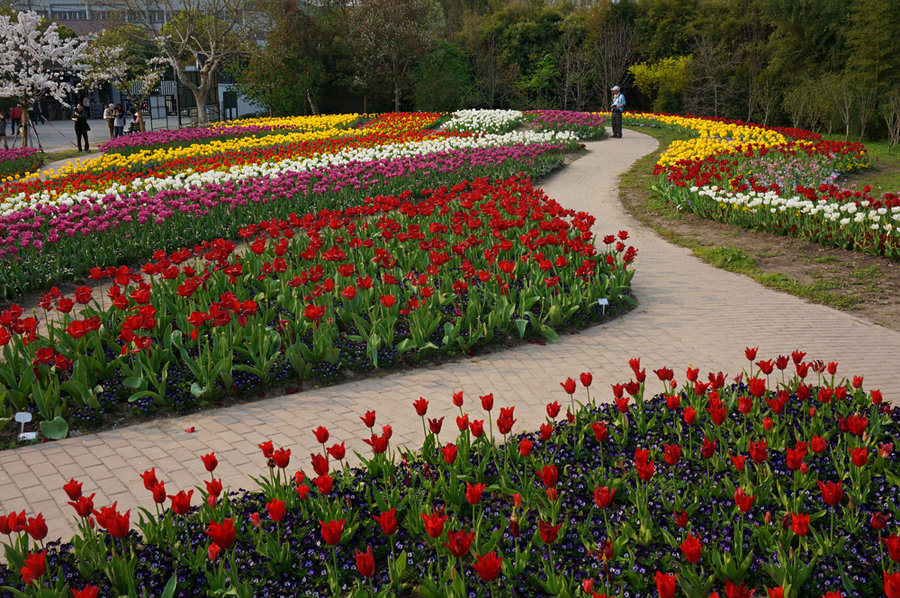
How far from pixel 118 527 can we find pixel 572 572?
5.80 ft

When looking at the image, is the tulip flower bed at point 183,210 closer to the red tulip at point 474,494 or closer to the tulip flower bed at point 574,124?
the red tulip at point 474,494

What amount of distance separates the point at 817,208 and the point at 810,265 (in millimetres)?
1151

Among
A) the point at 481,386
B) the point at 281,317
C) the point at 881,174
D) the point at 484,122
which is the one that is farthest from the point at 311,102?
the point at 481,386

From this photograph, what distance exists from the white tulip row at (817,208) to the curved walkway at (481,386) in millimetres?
1914

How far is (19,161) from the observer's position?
1861cm

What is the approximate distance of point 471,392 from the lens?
5.21 metres

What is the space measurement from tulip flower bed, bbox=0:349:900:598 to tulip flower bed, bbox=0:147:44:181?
15868mm

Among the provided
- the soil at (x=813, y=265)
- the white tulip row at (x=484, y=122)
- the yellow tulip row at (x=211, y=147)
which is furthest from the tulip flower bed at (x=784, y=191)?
the yellow tulip row at (x=211, y=147)

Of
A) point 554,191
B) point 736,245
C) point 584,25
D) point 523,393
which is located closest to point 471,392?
point 523,393

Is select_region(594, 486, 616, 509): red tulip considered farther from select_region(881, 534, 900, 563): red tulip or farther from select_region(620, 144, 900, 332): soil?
select_region(620, 144, 900, 332): soil

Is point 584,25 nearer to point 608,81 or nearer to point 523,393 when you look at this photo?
point 608,81

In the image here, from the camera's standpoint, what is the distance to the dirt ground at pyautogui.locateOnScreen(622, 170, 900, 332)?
24.2 ft

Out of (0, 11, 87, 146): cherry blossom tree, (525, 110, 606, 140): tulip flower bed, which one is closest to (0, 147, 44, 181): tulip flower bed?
(0, 11, 87, 146): cherry blossom tree

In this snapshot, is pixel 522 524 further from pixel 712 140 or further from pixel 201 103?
pixel 201 103
